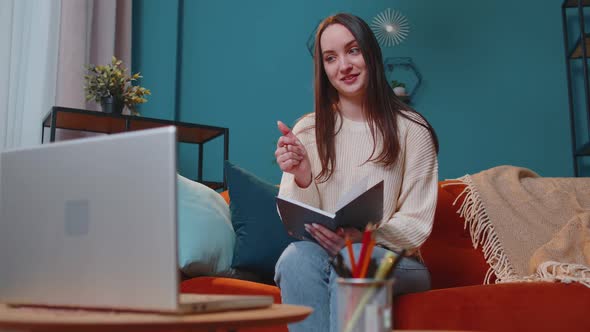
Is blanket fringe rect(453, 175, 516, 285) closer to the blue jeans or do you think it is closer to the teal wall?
the blue jeans

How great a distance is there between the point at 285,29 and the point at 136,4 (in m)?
0.75

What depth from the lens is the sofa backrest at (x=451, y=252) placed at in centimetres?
187

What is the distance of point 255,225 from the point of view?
176cm

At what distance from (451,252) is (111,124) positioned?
1.46 m

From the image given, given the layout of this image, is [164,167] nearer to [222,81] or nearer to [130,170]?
[130,170]

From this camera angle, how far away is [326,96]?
166 centimetres

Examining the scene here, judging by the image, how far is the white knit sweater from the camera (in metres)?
1.39

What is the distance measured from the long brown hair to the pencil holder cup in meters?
0.88

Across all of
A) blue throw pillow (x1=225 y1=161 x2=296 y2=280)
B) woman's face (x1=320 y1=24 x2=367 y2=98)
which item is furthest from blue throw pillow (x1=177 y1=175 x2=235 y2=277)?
woman's face (x1=320 y1=24 x2=367 y2=98)

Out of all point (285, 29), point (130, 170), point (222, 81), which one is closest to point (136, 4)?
point (222, 81)

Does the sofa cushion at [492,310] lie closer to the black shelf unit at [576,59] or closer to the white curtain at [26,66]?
the black shelf unit at [576,59]

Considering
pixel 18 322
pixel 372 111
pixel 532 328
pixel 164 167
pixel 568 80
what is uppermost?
pixel 568 80

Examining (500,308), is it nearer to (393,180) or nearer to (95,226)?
(393,180)

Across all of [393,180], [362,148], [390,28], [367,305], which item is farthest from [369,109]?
[390,28]
